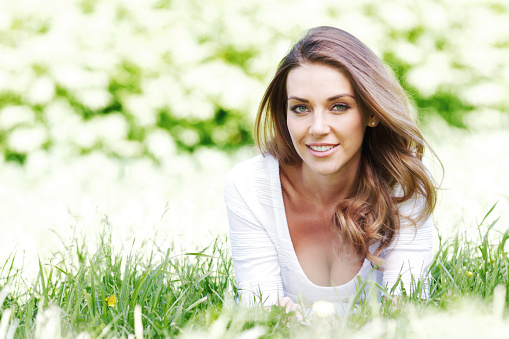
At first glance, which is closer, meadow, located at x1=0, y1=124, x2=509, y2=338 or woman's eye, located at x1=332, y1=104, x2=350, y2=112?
meadow, located at x1=0, y1=124, x2=509, y2=338

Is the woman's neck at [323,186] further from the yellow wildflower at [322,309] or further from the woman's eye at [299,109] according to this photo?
the yellow wildflower at [322,309]

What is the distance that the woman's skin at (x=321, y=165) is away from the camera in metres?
1.91

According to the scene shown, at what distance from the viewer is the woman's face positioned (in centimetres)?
190

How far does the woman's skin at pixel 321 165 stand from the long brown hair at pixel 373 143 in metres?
0.04

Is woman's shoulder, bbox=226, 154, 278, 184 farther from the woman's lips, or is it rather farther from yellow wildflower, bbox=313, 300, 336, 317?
yellow wildflower, bbox=313, 300, 336, 317

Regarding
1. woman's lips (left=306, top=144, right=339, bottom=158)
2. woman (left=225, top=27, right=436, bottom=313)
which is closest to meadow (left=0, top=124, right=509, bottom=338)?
woman (left=225, top=27, right=436, bottom=313)

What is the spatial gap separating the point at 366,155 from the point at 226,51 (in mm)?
3087

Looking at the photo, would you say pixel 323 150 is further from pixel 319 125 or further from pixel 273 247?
pixel 273 247

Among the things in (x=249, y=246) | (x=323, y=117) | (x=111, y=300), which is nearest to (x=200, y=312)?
(x=111, y=300)

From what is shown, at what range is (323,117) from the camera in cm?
190

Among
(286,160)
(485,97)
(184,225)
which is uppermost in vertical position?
(485,97)

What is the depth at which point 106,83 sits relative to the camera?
4.71 m

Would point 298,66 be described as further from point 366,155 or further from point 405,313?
point 405,313

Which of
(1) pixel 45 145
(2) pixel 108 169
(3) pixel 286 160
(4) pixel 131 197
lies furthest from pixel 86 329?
(1) pixel 45 145
